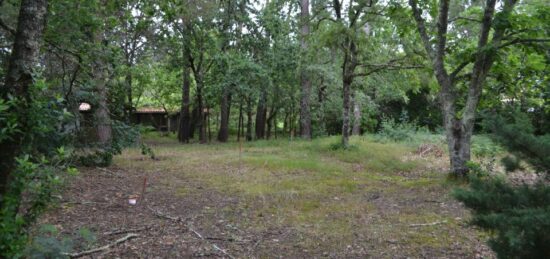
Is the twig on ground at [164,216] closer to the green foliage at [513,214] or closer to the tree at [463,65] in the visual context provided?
the green foliage at [513,214]

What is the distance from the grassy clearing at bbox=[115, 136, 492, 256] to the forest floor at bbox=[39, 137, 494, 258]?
0.06 ft

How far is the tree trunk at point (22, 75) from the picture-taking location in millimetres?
2686

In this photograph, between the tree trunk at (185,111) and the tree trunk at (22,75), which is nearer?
the tree trunk at (22,75)

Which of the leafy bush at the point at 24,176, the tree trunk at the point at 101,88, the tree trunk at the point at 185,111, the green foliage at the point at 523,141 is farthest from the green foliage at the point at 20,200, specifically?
the tree trunk at the point at 185,111

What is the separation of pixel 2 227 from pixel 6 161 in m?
0.48

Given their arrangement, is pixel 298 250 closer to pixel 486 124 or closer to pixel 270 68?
pixel 486 124

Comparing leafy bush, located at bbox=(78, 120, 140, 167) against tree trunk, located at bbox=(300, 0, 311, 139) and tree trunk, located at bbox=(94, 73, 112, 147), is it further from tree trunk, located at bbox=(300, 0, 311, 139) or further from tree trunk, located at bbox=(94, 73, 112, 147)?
tree trunk, located at bbox=(300, 0, 311, 139)

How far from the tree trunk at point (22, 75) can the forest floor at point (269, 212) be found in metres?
0.80

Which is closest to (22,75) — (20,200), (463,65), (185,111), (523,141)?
(20,200)

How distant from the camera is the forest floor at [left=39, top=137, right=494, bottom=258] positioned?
14.1ft

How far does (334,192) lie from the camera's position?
721 centimetres

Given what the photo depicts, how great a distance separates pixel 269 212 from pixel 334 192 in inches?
70.6

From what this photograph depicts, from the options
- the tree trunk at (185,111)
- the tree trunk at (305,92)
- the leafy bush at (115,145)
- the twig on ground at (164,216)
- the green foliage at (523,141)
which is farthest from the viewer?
the tree trunk at (185,111)

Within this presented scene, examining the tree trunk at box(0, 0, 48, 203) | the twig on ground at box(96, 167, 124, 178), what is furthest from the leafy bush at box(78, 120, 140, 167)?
the tree trunk at box(0, 0, 48, 203)
